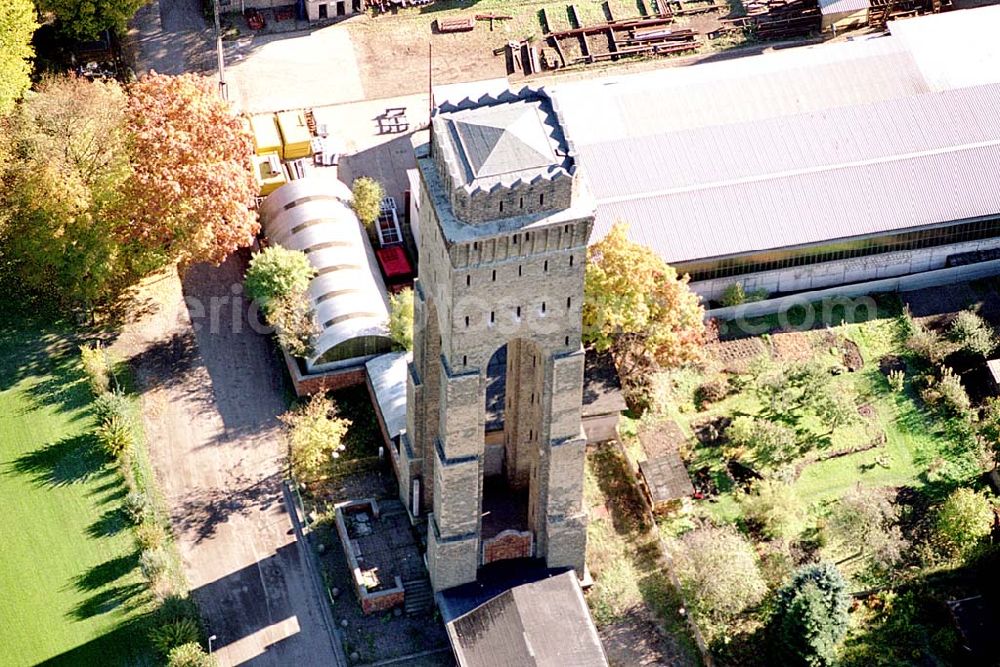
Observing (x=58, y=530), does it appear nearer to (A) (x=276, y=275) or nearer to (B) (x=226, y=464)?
(B) (x=226, y=464)

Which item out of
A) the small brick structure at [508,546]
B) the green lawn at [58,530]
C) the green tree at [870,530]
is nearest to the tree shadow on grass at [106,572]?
the green lawn at [58,530]

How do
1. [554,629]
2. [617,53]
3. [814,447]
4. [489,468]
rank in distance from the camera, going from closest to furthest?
[554,629], [489,468], [814,447], [617,53]

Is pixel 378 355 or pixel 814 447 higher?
pixel 378 355

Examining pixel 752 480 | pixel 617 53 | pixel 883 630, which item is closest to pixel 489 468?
pixel 752 480

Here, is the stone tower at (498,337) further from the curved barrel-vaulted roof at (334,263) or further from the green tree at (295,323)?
the green tree at (295,323)

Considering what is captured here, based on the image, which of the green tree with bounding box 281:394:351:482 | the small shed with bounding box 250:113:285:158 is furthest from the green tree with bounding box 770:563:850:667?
the small shed with bounding box 250:113:285:158

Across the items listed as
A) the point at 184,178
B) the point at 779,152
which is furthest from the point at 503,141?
the point at 779,152

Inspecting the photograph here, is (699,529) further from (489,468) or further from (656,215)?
(656,215)

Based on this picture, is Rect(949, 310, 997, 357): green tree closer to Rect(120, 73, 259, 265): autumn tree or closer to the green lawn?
Rect(120, 73, 259, 265): autumn tree
